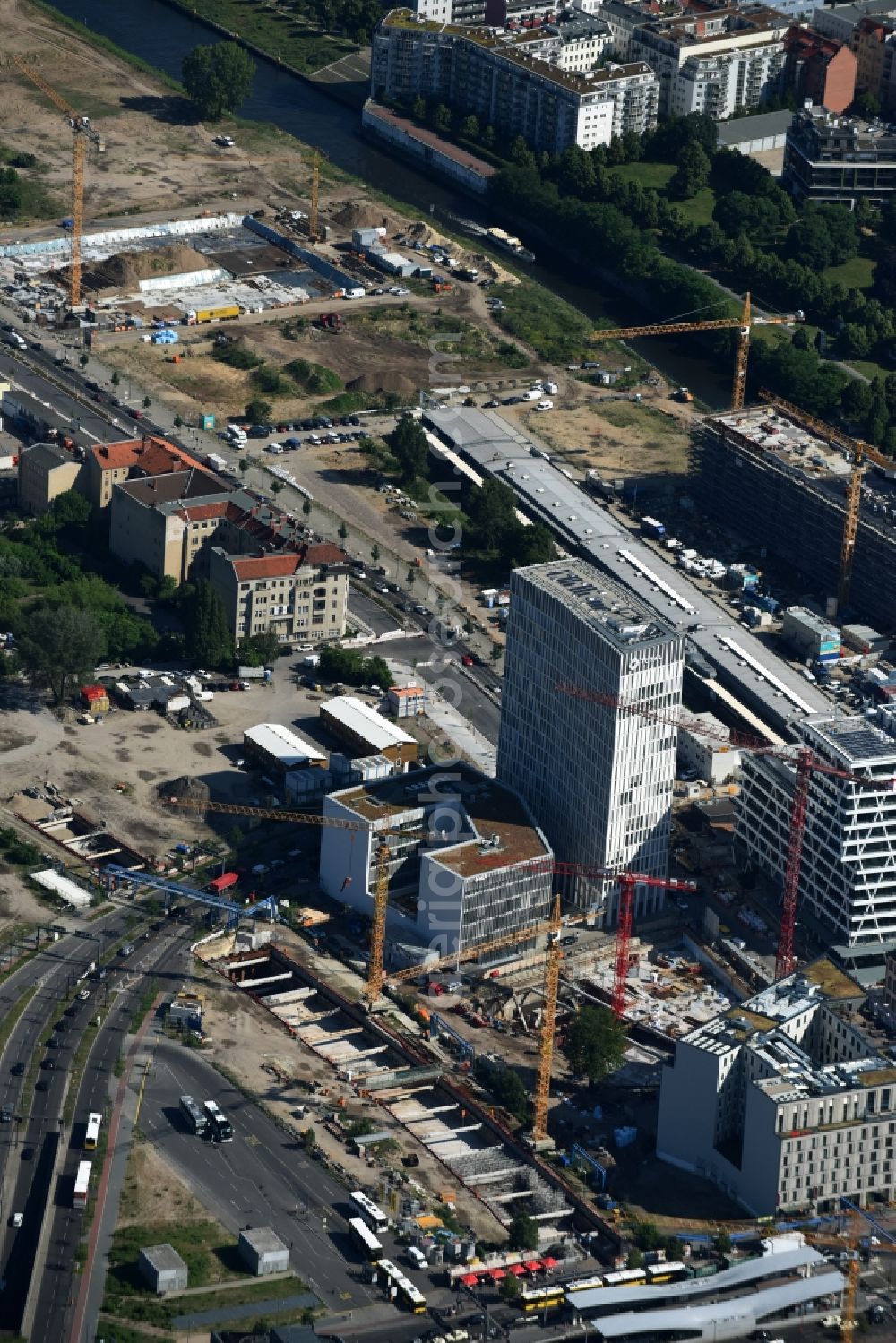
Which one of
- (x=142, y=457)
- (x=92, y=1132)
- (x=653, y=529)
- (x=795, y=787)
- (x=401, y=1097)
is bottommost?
(x=401, y=1097)

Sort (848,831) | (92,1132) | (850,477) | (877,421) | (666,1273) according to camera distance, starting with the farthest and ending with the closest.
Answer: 1. (877,421)
2. (850,477)
3. (848,831)
4. (92,1132)
5. (666,1273)

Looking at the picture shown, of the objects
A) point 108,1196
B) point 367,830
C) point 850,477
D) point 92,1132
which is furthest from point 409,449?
point 108,1196

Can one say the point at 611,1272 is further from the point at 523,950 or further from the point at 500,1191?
the point at 523,950

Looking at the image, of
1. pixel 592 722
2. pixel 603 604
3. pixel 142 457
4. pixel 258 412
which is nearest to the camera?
pixel 592 722

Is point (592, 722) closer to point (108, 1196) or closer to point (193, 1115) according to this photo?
point (193, 1115)

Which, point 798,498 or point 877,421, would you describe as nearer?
point 798,498

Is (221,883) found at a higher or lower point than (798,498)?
lower

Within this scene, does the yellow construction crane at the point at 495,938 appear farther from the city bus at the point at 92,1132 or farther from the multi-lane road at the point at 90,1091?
the city bus at the point at 92,1132

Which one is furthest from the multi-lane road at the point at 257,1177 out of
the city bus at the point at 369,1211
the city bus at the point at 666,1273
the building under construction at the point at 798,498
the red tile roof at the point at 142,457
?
the building under construction at the point at 798,498
